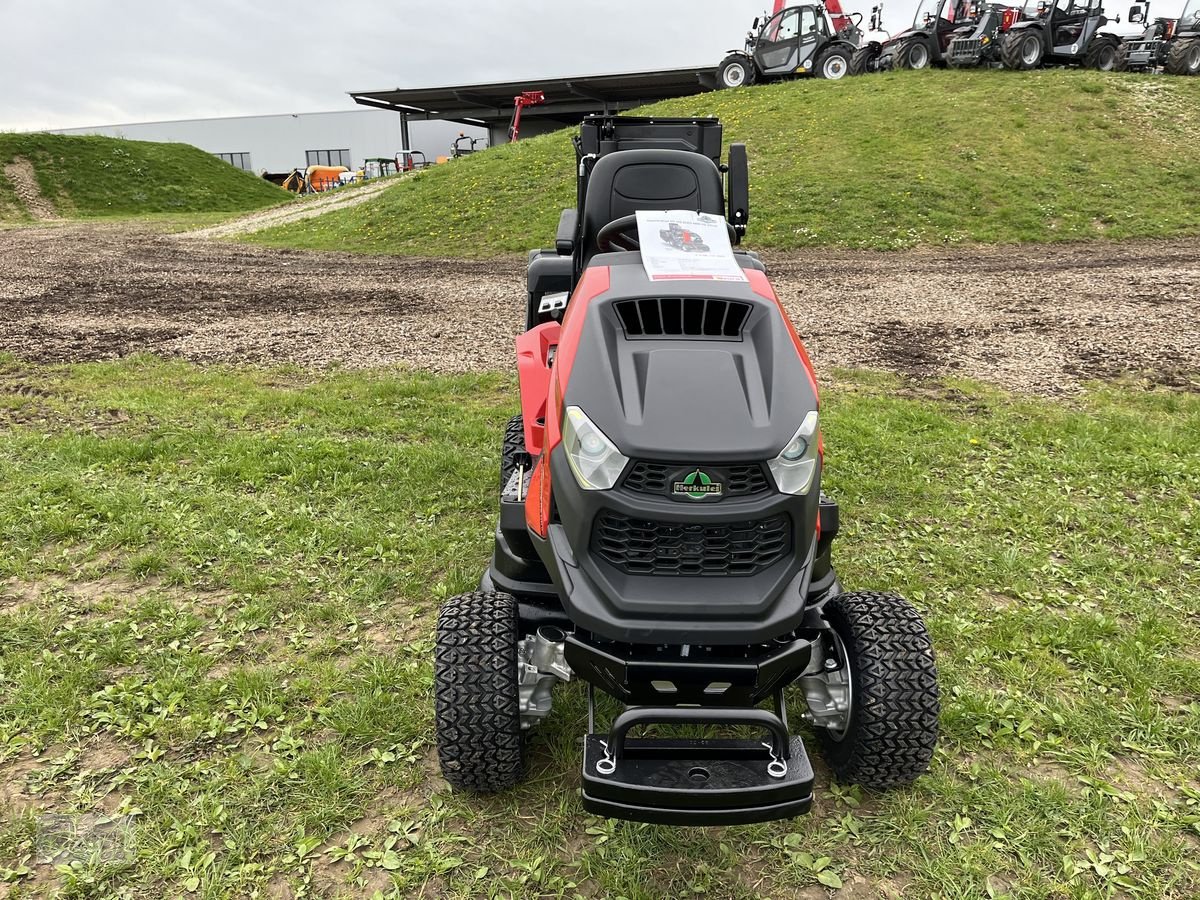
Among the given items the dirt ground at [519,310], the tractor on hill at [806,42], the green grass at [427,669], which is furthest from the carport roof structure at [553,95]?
the green grass at [427,669]

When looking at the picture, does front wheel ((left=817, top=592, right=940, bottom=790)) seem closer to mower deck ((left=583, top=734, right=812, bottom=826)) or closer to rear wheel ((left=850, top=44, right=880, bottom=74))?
mower deck ((left=583, top=734, right=812, bottom=826))

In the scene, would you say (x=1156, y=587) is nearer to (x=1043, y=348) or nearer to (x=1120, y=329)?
(x=1043, y=348)

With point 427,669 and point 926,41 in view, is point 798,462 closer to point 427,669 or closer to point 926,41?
point 427,669

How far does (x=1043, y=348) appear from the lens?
7996mm

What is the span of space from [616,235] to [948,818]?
99.0 inches

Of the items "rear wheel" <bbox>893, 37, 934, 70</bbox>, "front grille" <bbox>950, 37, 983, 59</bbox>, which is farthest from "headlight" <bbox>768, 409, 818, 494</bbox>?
"rear wheel" <bbox>893, 37, 934, 70</bbox>

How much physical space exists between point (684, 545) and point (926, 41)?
25900 mm

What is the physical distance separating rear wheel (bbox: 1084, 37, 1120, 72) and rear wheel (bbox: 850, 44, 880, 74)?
5760mm

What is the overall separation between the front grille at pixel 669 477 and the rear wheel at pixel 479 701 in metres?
0.75

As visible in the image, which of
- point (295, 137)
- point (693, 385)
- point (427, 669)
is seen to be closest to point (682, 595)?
point (693, 385)

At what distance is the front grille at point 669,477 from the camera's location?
210 centimetres

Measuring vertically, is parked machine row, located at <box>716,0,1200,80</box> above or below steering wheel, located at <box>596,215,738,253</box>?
above

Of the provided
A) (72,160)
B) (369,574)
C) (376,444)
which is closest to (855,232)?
(376,444)

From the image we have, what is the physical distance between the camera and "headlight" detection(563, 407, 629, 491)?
2.12 meters
